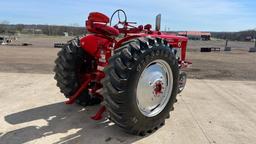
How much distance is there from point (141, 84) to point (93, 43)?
140 centimetres

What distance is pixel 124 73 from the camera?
3.88 metres

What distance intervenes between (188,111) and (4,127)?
3280mm

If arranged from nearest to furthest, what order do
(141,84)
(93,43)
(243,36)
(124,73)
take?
(124,73)
(141,84)
(93,43)
(243,36)

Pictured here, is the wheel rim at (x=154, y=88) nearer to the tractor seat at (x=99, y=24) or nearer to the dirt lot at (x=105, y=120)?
the dirt lot at (x=105, y=120)

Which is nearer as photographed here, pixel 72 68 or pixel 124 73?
pixel 124 73

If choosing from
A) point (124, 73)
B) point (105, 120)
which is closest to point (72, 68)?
point (105, 120)

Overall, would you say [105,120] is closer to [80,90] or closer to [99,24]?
[80,90]

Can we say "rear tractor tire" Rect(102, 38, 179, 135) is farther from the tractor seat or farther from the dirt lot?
the tractor seat

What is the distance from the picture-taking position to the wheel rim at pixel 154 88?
170 inches

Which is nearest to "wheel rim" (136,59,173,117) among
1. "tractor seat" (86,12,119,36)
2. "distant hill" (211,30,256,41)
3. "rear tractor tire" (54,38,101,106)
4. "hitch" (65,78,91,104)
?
"tractor seat" (86,12,119,36)

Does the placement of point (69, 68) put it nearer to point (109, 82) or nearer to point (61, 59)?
point (61, 59)

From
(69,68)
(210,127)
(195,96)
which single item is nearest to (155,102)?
(210,127)

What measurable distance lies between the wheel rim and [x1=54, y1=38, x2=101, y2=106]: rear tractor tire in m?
1.47

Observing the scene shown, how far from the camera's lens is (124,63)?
390cm
